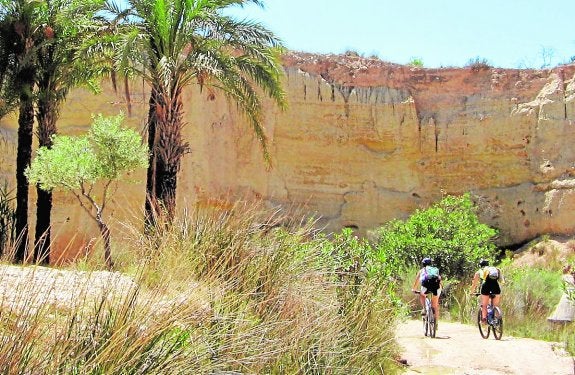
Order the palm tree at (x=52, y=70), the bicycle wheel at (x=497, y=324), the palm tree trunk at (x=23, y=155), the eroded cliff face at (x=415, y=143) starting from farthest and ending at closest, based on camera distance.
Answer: the eroded cliff face at (x=415, y=143) < the palm tree trunk at (x=23, y=155) < the palm tree at (x=52, y=70) < the bicycle wheel at (x=497, y=324)

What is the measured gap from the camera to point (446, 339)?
43.0ft

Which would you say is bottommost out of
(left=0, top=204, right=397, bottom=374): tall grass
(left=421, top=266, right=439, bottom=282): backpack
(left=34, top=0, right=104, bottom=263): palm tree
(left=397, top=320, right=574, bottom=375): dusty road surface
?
(left=397, top=320, right=574, bottom=375): dusty road surface

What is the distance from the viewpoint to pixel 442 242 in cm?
2094

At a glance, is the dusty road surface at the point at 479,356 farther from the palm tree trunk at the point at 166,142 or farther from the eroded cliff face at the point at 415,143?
the eroded cliff face at the point at 415,143

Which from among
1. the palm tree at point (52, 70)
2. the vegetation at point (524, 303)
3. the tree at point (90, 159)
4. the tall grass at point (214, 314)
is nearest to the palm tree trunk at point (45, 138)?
the palm tree at point (52, 70)

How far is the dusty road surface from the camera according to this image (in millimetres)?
10211

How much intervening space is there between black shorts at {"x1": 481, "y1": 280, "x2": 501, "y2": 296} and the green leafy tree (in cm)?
627

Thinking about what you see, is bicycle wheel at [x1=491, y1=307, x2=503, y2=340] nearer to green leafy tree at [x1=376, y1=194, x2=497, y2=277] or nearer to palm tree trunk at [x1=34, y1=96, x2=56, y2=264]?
green leafy tree at [x1=376, y1=194, x2=497, y2=277]

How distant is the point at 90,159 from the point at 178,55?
9.79ft

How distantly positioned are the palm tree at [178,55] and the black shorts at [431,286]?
460cm

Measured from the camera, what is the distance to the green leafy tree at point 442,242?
20703 millimetres

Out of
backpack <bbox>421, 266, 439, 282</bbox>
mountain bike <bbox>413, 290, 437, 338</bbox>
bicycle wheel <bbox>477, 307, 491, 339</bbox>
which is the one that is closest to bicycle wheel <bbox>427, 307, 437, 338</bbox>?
mountain bike <bbox>413, 290, 437, 338</bbox>

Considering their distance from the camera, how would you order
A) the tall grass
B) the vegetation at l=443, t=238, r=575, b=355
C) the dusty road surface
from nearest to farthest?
1. the tall grass
2. the dusty road surface
3. the vegetation at l=443, t=238, r=575, b=355

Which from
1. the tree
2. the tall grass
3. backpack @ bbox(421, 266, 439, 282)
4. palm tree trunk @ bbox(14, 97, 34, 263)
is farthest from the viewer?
palm tree trunk @ bbox(14, 97, 34, 263)
